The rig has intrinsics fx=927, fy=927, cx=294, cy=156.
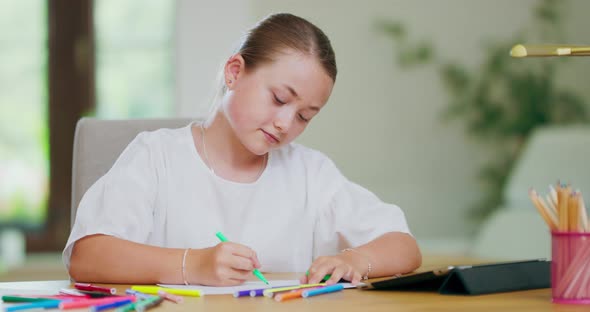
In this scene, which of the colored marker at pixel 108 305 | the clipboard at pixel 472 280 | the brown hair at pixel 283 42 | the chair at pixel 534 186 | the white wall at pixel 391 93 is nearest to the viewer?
the colored marker at pixel 108 305

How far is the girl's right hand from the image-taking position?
1280mm

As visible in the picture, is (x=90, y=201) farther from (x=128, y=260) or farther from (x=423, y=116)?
(x=423, y=116)

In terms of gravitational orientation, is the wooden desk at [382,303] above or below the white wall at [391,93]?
below

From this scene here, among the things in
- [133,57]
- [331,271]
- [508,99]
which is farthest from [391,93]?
[331,271]

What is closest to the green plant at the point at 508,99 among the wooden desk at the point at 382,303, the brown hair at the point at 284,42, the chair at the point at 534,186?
the chair at the point at 534,186

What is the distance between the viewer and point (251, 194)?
5.56 feet

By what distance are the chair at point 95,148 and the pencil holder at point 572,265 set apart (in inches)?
35.6

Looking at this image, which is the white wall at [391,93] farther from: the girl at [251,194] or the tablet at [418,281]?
the tablet at [418,281]

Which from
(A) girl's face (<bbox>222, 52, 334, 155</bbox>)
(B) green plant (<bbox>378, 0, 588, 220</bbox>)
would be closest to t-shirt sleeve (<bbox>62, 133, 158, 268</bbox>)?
(A) girl's face (<bbox>222, 52, 334, 155</bbox>)

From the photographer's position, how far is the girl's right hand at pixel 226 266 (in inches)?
50.4

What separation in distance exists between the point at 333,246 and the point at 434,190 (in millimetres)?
2613

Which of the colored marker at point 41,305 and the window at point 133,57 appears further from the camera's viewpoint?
the window at point 133,57

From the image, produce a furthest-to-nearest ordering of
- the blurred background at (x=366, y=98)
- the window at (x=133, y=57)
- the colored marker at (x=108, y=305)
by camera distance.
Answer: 1. the window at (x=133, y=57)
2. the blurred background at (x=366, y=98)
3. the colored marker at (x=108, y=305)

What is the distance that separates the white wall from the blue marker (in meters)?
2.80
